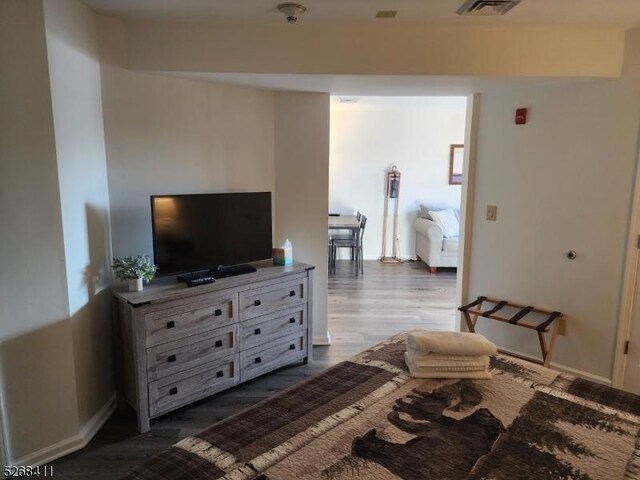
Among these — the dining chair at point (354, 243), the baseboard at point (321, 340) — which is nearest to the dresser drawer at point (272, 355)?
Answer: the baseboard at point (321, 340)

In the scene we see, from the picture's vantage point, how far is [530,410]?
1.49m

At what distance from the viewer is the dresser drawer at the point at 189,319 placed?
2459mm

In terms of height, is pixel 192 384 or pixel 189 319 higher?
pixel 189 319

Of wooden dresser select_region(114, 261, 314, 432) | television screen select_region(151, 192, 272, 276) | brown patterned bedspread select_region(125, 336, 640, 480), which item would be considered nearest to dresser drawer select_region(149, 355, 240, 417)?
wooden dresser select_region(114, 261, 314, 432)

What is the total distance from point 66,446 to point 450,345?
206 cm

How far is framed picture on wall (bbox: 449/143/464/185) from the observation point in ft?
23.5

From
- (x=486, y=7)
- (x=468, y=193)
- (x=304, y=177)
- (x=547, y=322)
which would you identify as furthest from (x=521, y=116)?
(x=304, y=177)

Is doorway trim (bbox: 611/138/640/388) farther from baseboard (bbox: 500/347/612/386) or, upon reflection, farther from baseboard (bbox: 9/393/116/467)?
baseboard (bbox: 9/393/116/467)

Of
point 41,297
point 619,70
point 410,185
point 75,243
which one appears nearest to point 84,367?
point 41,297

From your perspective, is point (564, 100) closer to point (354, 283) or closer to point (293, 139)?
point (293, 139)

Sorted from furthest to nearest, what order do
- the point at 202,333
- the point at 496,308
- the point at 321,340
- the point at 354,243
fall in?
the point at 354,243, the point at 321,340, the point at 496,308, the point at 202,333

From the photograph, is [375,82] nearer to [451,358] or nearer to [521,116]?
[521,116]

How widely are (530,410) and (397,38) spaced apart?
2.24m

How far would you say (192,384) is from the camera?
8.82 ft
